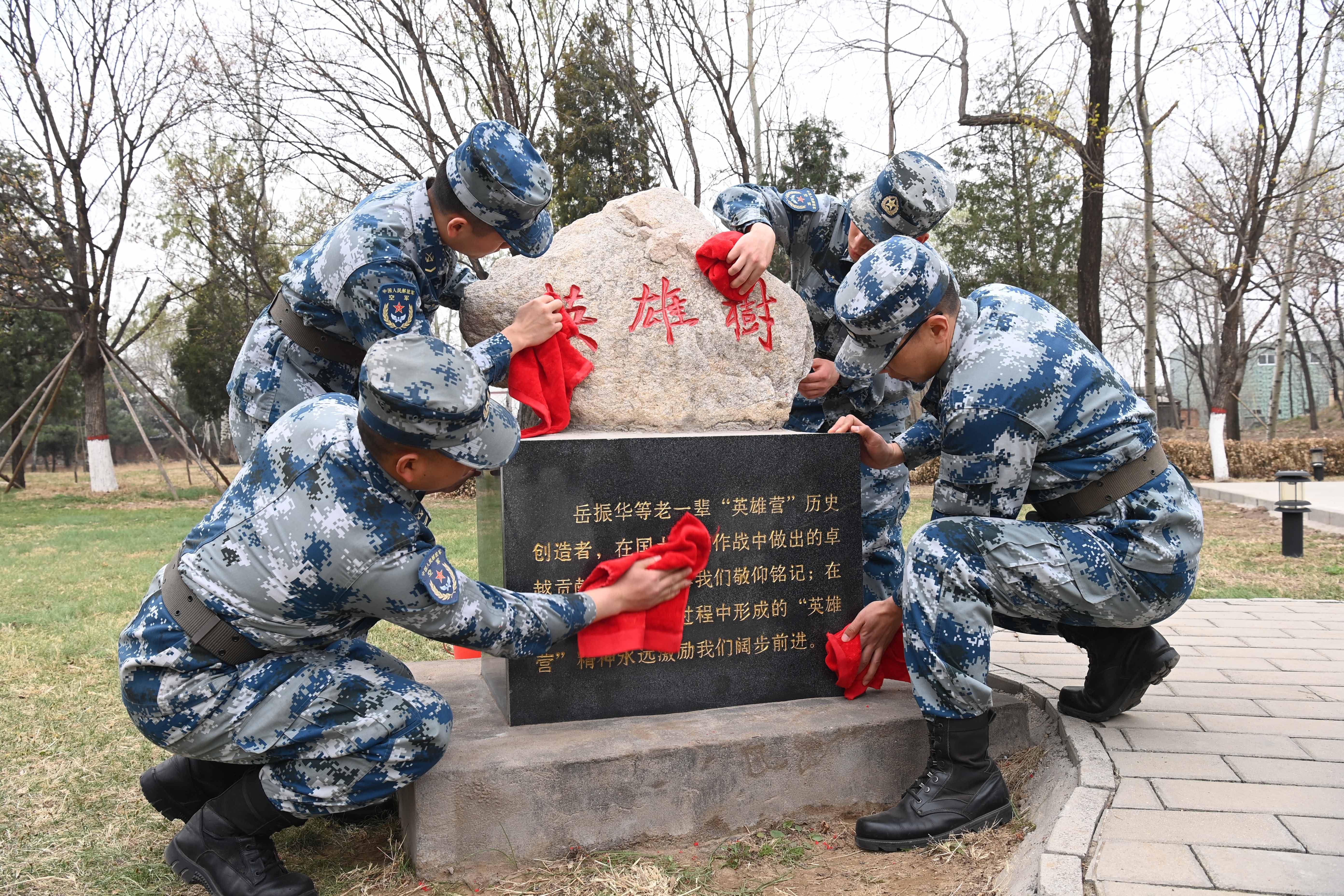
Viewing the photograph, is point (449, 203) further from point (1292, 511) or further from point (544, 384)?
point (1292, 511)

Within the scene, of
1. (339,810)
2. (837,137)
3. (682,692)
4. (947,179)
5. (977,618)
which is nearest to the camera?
(339,810)

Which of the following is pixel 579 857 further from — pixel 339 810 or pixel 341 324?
pixel 341 324

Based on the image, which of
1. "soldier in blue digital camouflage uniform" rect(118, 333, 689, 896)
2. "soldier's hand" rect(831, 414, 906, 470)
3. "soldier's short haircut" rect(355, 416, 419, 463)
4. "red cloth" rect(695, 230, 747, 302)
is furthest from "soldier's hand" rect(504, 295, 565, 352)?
"soldier's hand" rect(831, 414, 906, 470)

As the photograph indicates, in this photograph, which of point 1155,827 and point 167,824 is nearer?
point 1155,827

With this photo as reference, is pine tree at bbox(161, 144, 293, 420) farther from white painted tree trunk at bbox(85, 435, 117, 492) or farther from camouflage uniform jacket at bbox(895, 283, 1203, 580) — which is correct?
camouflage uniform jacket at bbox(895, 283, 1203, 580)

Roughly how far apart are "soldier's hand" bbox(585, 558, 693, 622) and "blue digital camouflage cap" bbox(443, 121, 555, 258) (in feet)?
3.42

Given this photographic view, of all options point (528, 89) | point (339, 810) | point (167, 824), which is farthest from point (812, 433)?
point (528, 89)

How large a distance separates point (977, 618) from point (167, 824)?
Answer: 2250mm

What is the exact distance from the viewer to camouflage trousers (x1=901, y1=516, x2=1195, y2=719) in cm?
229

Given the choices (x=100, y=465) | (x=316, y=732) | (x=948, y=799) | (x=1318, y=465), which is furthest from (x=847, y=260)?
(x=100, y=465)

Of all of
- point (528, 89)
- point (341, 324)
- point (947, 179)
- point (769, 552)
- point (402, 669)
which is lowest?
point (402, 669)

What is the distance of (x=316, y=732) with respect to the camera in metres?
2.08

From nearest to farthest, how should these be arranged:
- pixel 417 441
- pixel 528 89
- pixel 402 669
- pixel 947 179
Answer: pixel 417 441
pixel 402 669
pixel 947 179
pixel 528 89

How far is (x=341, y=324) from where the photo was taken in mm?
2857
